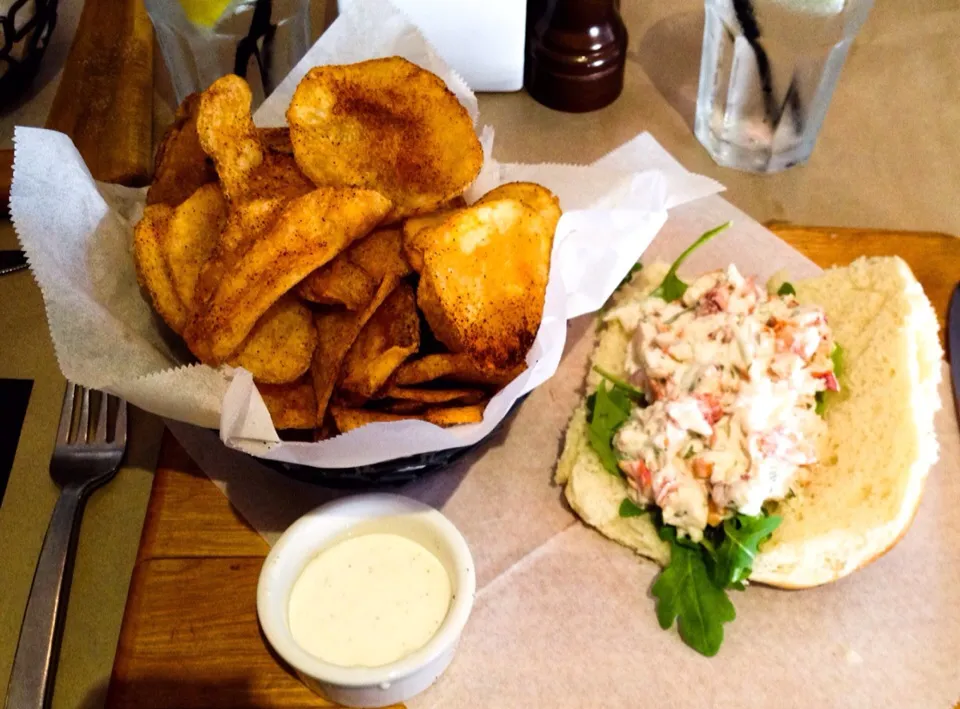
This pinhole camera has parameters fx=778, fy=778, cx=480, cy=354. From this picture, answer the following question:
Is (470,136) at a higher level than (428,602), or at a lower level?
higher

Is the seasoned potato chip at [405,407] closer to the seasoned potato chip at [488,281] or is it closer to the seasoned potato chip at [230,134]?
the seasoned potato chip at [488,281]

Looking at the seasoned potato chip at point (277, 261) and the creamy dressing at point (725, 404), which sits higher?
the seasoned potato chip at point (277, 261)

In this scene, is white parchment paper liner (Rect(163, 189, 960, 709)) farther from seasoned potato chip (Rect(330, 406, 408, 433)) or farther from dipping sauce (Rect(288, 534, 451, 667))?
seasoned potato chip (Rect(330, 406, 408, 433))

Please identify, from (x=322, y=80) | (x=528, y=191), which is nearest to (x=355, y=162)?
(x=322, y=80)

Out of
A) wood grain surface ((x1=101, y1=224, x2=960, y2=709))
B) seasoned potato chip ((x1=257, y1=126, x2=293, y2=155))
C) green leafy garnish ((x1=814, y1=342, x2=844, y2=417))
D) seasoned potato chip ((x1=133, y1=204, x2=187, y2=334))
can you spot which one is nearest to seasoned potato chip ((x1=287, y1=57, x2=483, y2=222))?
seasoned potato chip ((x1=257, y1=126, x2=293, y2=155))

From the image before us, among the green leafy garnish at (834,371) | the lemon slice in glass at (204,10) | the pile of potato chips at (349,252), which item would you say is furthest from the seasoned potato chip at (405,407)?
the lemon slice in glass at (204,10)

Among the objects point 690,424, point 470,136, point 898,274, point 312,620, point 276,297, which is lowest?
point 312,620

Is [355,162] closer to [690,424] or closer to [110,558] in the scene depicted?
[690,424]
